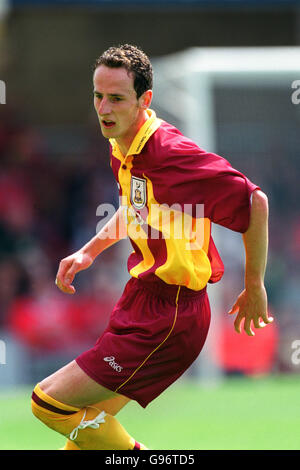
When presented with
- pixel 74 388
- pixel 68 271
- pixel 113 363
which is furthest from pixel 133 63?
pixel 74 388

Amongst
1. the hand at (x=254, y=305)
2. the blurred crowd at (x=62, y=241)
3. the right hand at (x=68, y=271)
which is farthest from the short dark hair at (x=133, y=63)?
the blurred crowd at (x=62, y=241)

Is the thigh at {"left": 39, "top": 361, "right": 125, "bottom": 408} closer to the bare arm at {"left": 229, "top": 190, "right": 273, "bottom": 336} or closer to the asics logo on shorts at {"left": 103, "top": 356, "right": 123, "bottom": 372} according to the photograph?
the asics logo on shorts at {"left": 103, "top": 356, "right": 123, "bottom": 372}

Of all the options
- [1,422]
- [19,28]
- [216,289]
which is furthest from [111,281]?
[19,28]

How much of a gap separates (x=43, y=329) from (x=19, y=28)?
507 centimetres

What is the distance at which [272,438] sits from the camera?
5.82m

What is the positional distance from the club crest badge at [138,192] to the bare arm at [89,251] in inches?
12.0

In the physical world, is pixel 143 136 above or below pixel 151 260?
above

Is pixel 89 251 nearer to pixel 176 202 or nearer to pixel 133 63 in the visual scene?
pixel 176 202

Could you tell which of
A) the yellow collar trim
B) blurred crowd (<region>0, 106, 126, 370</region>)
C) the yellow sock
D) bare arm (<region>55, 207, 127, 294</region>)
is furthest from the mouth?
blurred crowd (<region>0, 106, 126, 370</region>)

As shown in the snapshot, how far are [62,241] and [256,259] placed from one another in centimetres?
767

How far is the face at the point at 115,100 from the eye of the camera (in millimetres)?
3773

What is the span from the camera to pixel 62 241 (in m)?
11.2

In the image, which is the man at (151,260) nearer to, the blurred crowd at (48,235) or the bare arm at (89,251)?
the bare arm at (89,251)

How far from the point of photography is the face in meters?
3.77
